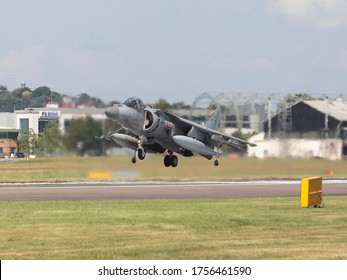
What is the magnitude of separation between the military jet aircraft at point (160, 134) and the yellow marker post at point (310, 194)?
390 inches

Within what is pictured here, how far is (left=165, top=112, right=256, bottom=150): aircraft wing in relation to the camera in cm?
5500

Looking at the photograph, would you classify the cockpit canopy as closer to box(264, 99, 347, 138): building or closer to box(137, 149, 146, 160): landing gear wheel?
box(137, 149, 146, 160): landing gear wheel

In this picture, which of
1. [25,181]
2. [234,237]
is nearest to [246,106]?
[25,181]

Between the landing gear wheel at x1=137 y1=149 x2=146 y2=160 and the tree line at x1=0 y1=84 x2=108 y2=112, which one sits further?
the tree line at x1=0 y1=84 x2=108 y2=112

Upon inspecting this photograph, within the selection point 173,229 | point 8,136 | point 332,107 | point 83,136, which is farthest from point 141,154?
point 8,136

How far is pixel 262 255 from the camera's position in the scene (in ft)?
86.7

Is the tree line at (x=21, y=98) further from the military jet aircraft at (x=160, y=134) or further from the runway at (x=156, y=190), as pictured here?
the military jet aircraft at (x=160, y=134)

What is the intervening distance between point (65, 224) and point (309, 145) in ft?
110

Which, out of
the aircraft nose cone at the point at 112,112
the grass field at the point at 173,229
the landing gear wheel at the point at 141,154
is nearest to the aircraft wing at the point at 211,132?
the grass field at the point at 173,229

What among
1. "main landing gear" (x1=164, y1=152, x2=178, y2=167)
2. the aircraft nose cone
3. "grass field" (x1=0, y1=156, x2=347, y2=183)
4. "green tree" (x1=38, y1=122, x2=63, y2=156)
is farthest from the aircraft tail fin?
the aircraft nose cone

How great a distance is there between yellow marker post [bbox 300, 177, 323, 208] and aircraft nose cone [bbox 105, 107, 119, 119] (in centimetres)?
1133

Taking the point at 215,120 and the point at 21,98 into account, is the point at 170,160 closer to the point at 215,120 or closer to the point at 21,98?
the point at 215,120

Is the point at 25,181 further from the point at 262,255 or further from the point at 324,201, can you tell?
the point at 262,255

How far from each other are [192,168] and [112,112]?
14.4m
